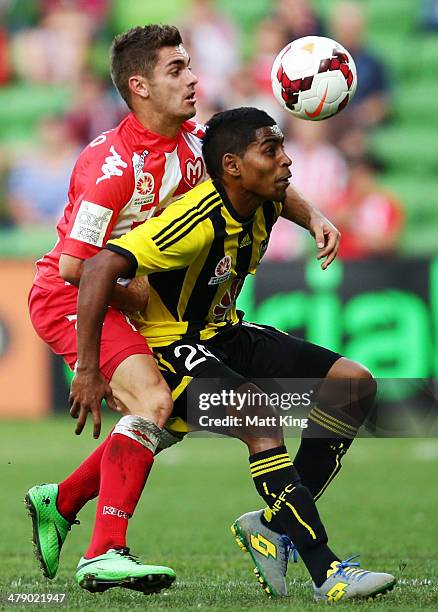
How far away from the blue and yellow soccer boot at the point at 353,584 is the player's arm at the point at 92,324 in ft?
3.45

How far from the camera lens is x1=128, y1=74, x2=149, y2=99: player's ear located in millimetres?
5293

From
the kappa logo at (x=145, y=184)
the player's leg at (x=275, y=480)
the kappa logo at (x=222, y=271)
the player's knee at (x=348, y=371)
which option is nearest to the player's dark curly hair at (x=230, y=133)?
the kappa logo at (x=145, y=184)

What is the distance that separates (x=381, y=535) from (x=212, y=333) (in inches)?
90.8

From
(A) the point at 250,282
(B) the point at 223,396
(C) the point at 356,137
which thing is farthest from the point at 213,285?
(C) the point at 356,137

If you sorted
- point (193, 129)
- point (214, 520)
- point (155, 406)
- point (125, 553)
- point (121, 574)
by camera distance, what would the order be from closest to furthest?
point (121, 574), point (125, 553), point (155, 406), point (193, 129), point (214, 520)

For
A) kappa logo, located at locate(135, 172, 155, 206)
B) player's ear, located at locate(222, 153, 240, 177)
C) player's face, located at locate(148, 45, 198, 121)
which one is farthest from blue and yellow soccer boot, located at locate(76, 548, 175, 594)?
player's face, located at locate(148, 45, 198, 121)

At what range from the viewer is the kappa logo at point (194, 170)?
208 inches

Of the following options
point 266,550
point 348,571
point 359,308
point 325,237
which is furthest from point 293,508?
point 359,308

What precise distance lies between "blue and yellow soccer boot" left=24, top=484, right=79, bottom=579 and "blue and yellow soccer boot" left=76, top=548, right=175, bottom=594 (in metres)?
0.72

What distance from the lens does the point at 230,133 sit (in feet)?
16.6

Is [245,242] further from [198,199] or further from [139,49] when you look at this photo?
[139,49]

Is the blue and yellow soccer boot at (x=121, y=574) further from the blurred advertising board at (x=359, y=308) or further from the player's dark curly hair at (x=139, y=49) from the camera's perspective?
the blurred advertising board at (x=359, y=308)

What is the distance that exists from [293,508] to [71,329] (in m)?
1.25

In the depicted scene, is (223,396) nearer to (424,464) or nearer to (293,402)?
(293,402)
